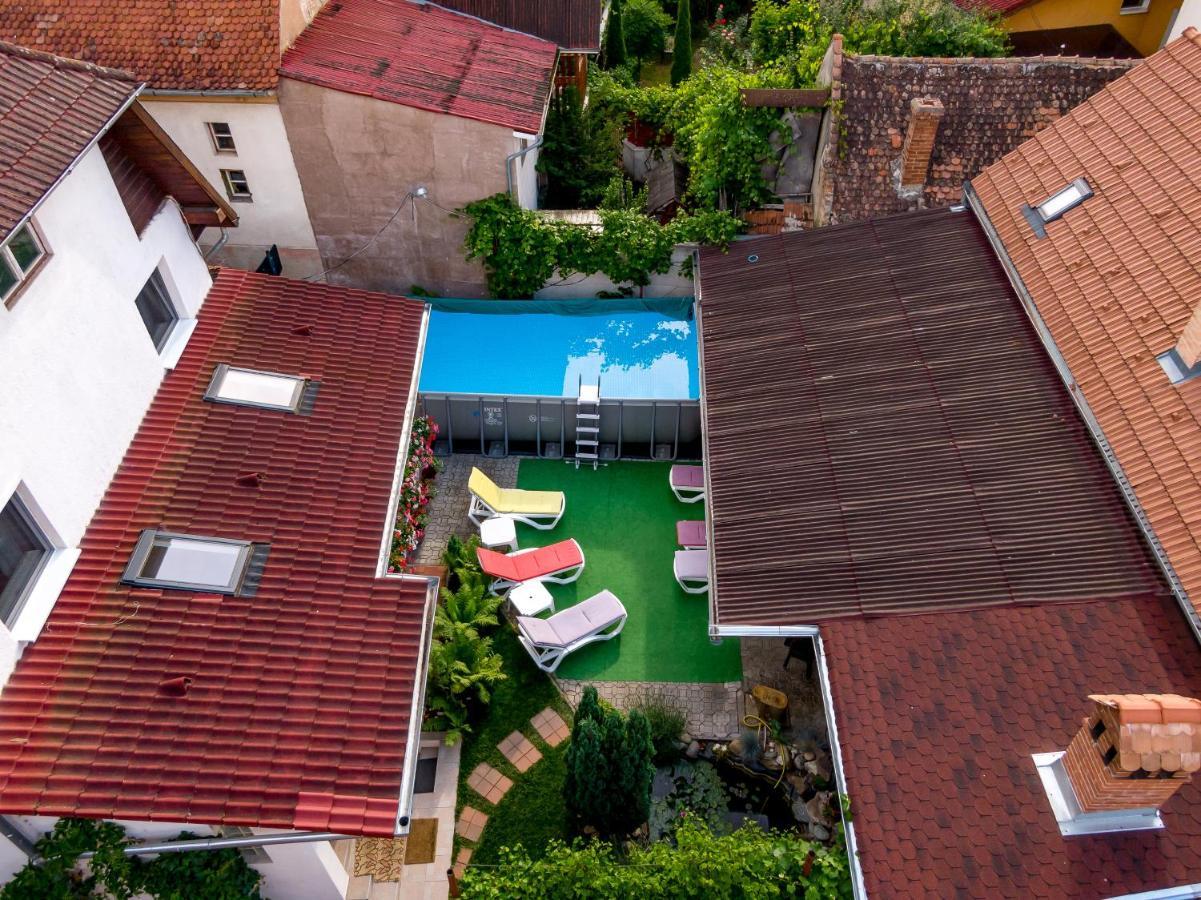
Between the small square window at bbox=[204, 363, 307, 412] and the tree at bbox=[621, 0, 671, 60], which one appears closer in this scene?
the small square window at bbox=[204, 363, 307, 412]

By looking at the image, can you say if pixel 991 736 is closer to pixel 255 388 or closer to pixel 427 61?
pixel 255 388

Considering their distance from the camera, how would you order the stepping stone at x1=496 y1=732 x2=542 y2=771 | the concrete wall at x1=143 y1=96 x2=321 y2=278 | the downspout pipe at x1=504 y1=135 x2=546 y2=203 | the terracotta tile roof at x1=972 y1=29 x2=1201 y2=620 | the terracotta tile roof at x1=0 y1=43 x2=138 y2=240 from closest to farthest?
1. the terracotta tile roof at x1=0 y1=43 x2=138 y2=240
2. the terracotta tile roof at x1=972 y1=29 x2=1201 y2=620
3. the stepping stone at x1=496 y1=732 x2=542 y2=771
4. the concrete wall at x1=143 y1=96 x2=321 y2=278
5. the downspout pipe at x1=504 y1=135 x2=546 y2=203

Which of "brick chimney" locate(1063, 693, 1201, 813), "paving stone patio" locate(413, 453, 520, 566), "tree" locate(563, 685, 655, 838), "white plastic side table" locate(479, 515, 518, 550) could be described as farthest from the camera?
"paving stone patio" locate(413, 453, 520, 566)

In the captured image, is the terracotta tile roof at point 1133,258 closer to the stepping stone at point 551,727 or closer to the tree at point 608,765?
the tree at point 608,765

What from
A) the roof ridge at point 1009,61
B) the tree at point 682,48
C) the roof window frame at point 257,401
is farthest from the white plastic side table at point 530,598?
the tree at point 682,48

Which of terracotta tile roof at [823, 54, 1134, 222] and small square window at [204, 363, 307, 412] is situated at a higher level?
terracotta tile roof at [823, 54, 1134, 222]

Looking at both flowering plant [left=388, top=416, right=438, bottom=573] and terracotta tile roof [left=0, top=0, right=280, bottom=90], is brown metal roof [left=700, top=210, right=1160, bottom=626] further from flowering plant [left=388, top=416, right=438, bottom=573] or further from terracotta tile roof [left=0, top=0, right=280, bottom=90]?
terracotta tile roof [left=0, top=0, right=280, bottom=90]

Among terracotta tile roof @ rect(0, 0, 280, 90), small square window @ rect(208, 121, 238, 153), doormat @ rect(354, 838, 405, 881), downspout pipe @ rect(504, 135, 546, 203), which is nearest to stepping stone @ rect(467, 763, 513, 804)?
doormat @ rect(354, 838, 405, 881)
